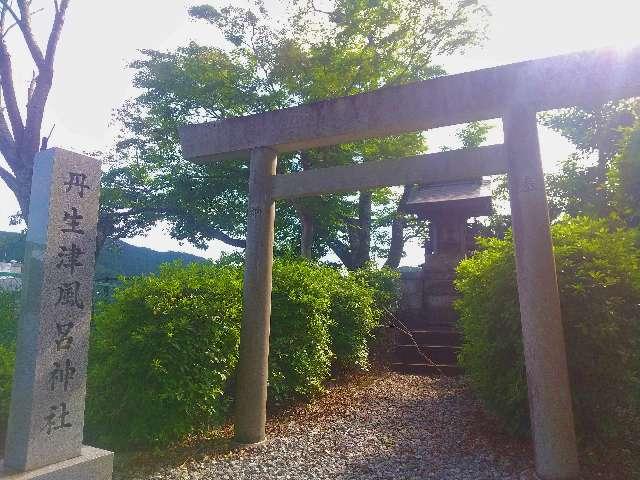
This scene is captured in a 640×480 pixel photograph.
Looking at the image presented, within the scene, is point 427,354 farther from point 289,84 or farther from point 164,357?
point 289,84

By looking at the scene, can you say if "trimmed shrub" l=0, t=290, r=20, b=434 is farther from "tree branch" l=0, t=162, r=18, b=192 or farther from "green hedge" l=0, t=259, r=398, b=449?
"tree branch" l=0, t=162, r=18, b=192

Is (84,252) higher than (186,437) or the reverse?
higher

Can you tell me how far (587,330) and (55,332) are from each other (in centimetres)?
440

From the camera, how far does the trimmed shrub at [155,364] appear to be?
446 cm

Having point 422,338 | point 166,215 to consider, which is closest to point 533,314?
point 422,338

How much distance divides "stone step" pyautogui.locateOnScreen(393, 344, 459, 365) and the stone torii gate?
14.8ft

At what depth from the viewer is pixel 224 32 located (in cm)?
1695

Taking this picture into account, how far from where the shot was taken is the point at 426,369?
8.48 metres

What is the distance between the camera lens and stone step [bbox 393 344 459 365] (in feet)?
28.5

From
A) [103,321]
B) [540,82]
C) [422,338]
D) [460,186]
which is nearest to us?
[540,82]

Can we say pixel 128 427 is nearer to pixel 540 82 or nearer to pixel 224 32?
pixel 540 82

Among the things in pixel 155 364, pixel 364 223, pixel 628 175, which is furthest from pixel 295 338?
pixel 364 223

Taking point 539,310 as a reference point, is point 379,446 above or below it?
below

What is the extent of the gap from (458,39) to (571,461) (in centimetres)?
1633
